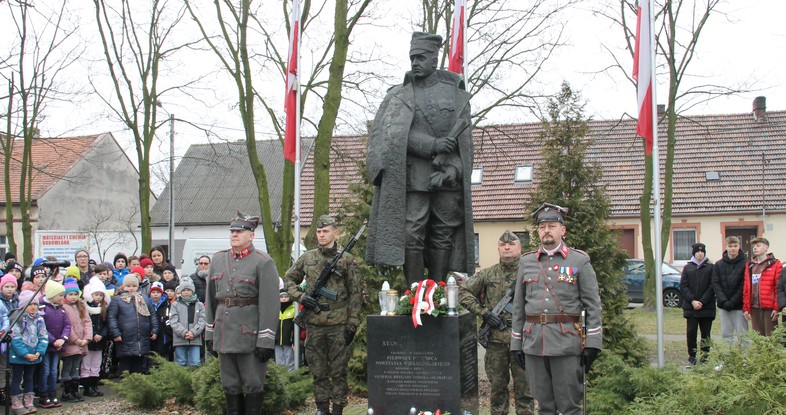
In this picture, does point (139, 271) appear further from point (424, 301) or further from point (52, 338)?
point (424, 301)

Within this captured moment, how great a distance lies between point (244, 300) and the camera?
688cm

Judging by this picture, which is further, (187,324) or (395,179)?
(187,324)

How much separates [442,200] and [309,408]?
345 centimetres

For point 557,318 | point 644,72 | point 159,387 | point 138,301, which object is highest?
point 644,72

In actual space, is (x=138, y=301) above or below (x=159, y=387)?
above

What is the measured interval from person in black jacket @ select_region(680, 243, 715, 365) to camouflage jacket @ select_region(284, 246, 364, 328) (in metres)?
5.84

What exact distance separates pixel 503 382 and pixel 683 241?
2324cm

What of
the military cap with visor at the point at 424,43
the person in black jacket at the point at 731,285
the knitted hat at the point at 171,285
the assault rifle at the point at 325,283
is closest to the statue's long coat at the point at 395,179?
the military cap with visor at the point at 424,43

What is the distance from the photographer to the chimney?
3083 cm

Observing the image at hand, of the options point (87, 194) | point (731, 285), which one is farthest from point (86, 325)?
point (87, 194)

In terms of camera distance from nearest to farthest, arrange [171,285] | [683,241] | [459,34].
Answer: [171,285]
[459,34]
[683,241]

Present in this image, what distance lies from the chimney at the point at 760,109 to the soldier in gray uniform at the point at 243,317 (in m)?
28.4

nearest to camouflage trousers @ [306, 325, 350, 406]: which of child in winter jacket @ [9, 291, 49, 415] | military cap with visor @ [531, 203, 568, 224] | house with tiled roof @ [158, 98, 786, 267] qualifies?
military cap with visor @ [531, 203, 568, 224]

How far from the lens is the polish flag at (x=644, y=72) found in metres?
9.77
